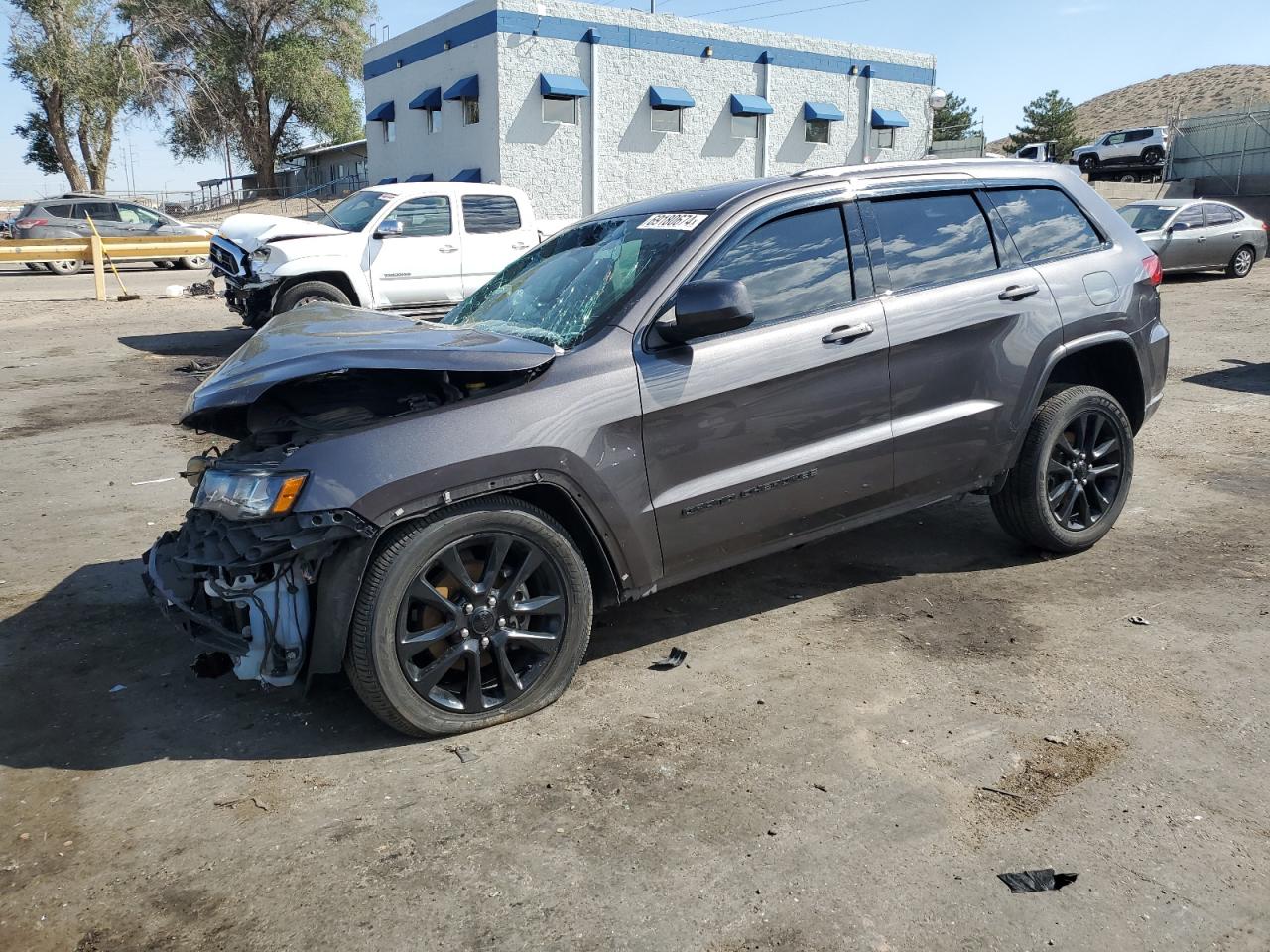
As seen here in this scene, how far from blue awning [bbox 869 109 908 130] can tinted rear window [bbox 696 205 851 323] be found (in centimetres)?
3097

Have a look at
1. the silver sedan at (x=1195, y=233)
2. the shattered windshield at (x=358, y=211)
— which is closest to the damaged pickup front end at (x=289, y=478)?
the shattered windshield at (x=358, y=211)

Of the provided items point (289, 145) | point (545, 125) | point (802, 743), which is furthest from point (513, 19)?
point (289, 145)

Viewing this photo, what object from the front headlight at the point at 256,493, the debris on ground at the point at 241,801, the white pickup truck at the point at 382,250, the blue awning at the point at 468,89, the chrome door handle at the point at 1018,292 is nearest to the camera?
the debris on ground at the point at 241,801

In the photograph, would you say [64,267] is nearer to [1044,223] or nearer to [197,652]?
[197,652]

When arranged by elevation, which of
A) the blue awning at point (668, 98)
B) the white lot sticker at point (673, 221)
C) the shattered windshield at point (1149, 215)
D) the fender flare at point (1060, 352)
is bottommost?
the fender flare at point (1060, 352)

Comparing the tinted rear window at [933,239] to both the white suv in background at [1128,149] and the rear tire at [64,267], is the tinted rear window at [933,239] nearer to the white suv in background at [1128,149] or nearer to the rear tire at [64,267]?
the rear tire at [64,267]

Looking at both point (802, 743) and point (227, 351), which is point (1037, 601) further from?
point (227, 351)

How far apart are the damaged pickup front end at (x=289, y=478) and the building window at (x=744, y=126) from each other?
2872 cm

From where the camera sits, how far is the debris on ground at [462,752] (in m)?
3.44

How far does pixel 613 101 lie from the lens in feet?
92.7

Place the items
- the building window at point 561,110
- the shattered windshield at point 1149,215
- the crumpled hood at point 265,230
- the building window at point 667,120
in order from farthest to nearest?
the building window at point 667,120 < the building window at point 561,110 < the shattered windshield at point 1149,215 < the crumpled hood at point 265,230

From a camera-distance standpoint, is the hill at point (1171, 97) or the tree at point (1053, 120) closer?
the tree at point (1053, 120)

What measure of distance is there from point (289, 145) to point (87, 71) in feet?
39.9

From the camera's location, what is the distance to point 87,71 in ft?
136
